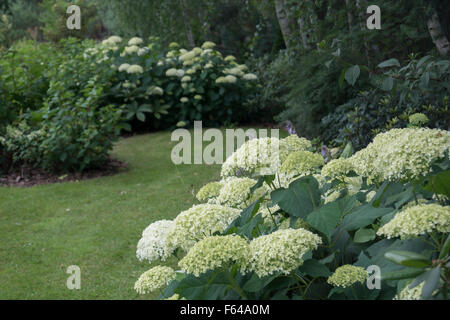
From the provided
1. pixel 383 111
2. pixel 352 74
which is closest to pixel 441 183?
pixel 352 74

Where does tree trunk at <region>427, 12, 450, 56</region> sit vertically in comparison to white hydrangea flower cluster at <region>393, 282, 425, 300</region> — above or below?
above

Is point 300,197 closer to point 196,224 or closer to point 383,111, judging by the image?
point 196,224

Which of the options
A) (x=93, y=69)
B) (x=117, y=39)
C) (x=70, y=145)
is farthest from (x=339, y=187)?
(x=117, y=39)

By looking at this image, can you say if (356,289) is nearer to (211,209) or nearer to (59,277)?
(211,209)

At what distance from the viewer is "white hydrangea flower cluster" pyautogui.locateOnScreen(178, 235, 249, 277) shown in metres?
1.21

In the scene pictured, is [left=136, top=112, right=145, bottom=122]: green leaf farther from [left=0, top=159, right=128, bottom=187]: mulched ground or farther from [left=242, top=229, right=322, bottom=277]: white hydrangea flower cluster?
[left=242, top=229, right=322, bottom=277]: white hydrangea flower cluster

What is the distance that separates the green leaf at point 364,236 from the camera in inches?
55.0

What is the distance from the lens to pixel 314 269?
4.26 ft

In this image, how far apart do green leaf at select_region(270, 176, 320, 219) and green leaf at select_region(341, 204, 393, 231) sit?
0.11 metres

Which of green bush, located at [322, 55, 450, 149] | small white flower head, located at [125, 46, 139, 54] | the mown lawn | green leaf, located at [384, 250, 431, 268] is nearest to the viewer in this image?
green leaf, located at [384, 250, 431, 268]

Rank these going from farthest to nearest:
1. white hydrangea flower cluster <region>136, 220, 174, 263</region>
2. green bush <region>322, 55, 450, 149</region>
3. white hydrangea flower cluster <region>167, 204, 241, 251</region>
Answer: green bush <region>322, 55, 450, 149</region>, white hydrangea flower cluster <region>136, 220, 174, 263</region>, white hydrangea flower cluster <region>167, 204, 241, 251</region>

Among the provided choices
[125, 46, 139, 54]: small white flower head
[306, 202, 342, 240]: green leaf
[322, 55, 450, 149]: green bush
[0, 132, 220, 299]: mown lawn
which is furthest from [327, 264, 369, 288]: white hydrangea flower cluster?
[125, 46, 139, 54]: small white flower head

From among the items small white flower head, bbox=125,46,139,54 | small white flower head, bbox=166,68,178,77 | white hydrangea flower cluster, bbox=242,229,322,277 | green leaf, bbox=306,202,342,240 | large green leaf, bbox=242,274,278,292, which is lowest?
large green leaf, bbox=242,274,278,292

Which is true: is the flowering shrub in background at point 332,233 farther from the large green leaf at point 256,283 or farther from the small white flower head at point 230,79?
the small white flower head at point 230,79
